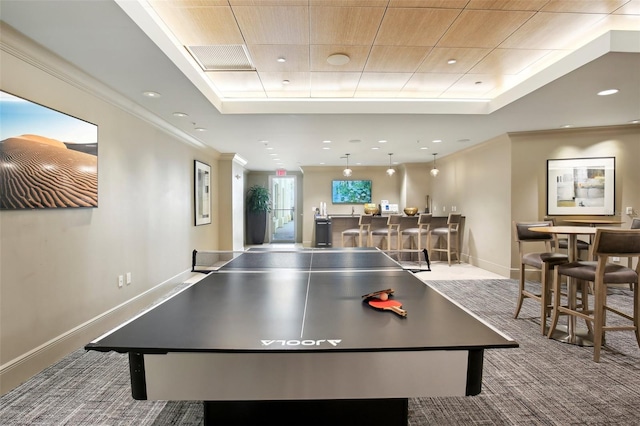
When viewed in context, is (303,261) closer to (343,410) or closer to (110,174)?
(343,410)

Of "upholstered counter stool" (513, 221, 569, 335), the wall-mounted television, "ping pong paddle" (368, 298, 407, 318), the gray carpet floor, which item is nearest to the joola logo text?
"ping pong paddle" (368, 298, 407, 318)

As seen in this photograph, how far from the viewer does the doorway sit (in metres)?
10.9

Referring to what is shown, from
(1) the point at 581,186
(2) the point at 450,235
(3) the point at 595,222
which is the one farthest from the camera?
(2) the point at 450,235

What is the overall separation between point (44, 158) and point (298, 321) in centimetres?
245

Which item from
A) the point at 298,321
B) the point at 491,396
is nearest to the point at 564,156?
the point at 491,396

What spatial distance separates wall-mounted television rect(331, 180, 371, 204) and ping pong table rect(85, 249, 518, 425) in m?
8.32

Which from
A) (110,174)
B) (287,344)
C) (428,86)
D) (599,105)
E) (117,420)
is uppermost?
(428,86)

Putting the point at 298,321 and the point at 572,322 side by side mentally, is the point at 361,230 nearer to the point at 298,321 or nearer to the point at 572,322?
the point at 572,322

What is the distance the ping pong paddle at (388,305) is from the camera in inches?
55.2

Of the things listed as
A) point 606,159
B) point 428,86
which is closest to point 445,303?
point 428,86

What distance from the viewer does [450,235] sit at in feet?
22.8

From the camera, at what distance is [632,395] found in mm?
2143

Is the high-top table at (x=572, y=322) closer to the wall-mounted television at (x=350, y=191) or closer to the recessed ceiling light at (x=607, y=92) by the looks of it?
the recessed ceiling light at (x=607, y=92)

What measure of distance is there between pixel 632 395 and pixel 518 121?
11.9 feet
